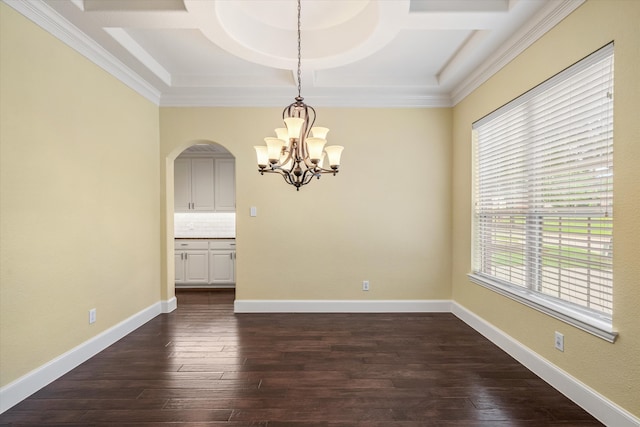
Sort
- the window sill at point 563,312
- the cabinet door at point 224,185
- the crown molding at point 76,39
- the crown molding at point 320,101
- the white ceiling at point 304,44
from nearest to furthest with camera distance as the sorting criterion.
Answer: the window sill at point 563,312
the crown molding at point 76,39
the white ceiling at point 304,44
the crown molding at point 320,101
the cabinet door at point 224,185

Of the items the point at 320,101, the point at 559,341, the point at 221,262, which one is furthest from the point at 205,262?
the point at 559,341

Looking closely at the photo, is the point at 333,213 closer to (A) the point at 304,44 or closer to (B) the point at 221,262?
(A) the point at 304,44

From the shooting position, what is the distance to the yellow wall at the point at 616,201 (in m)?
1.76

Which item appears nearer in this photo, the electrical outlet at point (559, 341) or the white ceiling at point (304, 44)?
the electrical outlet at point (559, 341)

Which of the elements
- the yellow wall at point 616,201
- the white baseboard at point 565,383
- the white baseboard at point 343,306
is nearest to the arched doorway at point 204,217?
the white baseboard at point 343,306

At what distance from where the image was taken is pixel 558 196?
2346mm

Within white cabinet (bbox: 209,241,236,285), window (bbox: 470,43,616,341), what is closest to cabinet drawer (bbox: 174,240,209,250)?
white cabinet (bbox: 209,241,236,285)

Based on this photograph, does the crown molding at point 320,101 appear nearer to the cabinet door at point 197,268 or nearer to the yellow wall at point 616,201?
the yellow wall at point 616,201

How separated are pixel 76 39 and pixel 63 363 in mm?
2657

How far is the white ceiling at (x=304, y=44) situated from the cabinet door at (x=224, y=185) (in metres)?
1.68

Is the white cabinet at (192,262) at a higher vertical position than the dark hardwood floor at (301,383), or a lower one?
higher

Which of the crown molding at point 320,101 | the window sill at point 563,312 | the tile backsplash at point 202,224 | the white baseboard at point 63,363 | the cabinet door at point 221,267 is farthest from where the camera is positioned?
the tile backsplash at point 202,224

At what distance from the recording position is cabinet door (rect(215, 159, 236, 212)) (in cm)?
565

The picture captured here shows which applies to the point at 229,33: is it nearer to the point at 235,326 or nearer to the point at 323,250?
the point at 323,250
